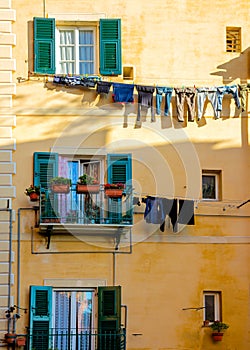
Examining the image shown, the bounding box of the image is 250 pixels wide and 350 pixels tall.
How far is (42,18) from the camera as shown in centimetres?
2752

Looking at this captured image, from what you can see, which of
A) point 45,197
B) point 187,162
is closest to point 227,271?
point 187,162

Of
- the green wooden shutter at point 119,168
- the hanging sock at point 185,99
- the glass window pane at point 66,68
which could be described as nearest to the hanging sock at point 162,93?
the hanging sock at point 185,99

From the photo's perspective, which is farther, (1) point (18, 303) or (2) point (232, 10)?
(2) point (232, 10)

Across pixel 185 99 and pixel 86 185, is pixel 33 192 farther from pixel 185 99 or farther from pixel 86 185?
pixel 185 99

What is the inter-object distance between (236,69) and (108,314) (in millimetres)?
6424

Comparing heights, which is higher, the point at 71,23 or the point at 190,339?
the point at 71,23

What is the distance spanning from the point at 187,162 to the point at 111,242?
2535 mm

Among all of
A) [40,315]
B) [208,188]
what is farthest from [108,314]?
[208,188]

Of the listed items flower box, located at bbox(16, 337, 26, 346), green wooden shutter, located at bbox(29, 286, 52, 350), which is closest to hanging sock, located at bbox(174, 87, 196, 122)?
green wooden shutter, located at bbox(29, 286, 52, 350)

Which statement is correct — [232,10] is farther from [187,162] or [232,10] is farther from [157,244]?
[157,244]

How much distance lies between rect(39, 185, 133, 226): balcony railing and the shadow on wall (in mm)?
3510

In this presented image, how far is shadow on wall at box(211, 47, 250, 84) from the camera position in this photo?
27.8 m

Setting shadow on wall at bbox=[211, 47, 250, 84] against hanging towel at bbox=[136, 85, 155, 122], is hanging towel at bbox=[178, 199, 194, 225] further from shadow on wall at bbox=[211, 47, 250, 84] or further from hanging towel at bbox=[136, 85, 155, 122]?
shadow on wall at bbox=[211, 47, 250, 84]

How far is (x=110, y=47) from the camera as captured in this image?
2756 cm
